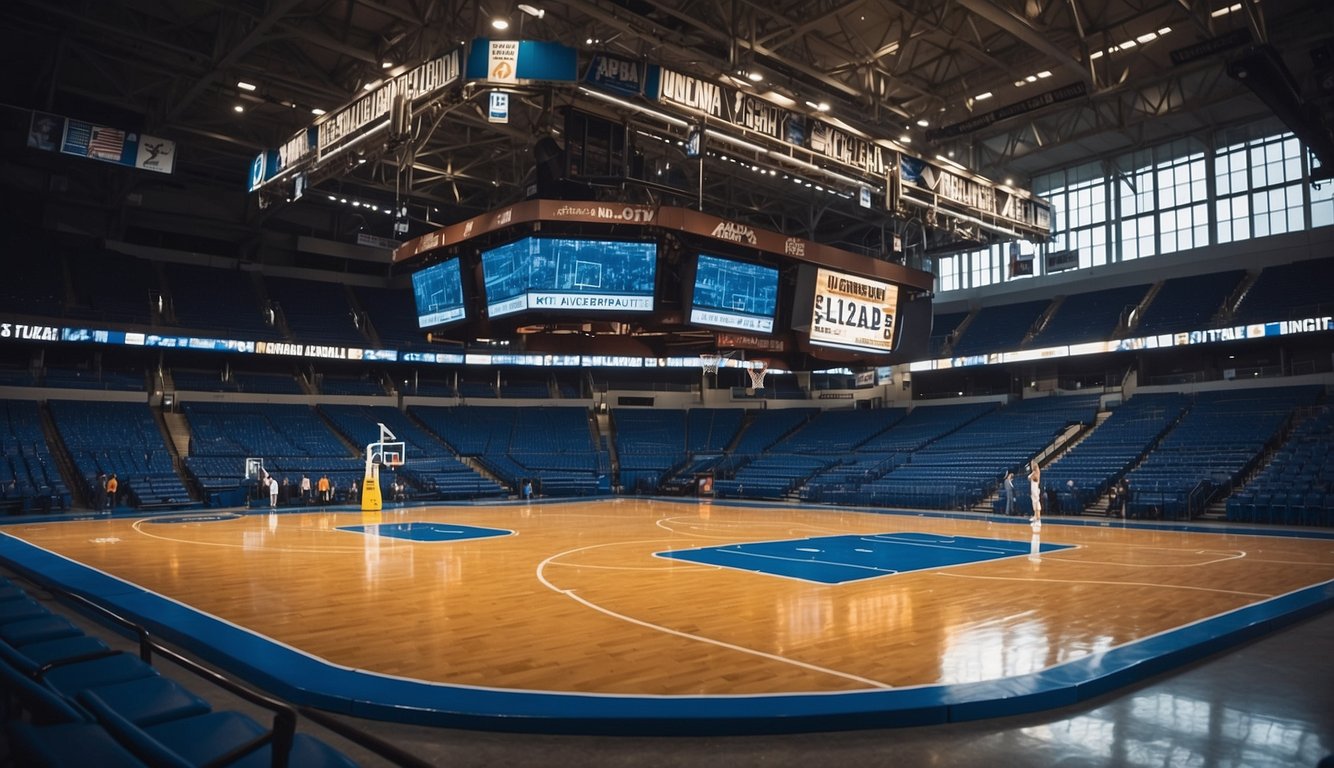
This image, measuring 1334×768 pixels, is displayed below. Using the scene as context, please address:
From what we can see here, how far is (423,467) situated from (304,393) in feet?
25.3

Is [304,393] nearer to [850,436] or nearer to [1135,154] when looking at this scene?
[850,436]

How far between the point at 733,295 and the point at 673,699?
789cm

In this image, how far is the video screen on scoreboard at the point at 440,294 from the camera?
12.9 m

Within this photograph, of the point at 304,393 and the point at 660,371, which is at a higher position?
the point at 660,371

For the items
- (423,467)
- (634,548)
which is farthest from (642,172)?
(423,467)

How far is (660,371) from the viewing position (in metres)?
39.2

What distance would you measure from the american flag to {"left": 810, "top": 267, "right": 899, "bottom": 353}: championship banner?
15407 mm

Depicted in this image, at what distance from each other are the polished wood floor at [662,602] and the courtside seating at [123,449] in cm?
675

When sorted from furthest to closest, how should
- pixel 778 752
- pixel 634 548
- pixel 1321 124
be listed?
pixel 634 548 → pixel 1321 124 → pixel 778 752

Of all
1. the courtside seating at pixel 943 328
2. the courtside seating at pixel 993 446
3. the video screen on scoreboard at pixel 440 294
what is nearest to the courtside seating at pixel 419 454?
the courtside seating at pixel 993 446

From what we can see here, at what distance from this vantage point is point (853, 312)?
12977mm

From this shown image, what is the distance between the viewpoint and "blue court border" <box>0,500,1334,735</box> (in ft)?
15.2

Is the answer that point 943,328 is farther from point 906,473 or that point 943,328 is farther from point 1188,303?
point 906,473

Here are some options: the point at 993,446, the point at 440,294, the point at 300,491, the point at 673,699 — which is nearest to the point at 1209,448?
the point at 993,446
